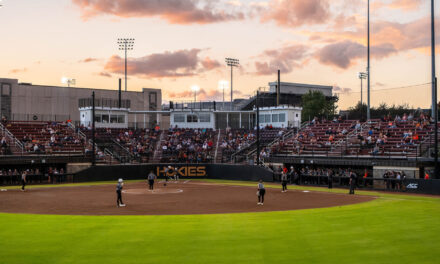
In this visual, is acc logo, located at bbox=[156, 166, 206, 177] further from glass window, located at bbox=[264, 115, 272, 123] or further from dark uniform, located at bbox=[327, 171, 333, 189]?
glass window, located at bbox=[264, 115, 272, 123]

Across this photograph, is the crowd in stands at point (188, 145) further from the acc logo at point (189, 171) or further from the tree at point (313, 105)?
the tree at point (313, 105)

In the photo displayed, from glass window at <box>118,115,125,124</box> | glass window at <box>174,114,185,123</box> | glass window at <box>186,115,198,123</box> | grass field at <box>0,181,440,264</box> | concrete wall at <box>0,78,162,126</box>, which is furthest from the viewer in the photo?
concrete wall at <box>0,78,162,126</box>

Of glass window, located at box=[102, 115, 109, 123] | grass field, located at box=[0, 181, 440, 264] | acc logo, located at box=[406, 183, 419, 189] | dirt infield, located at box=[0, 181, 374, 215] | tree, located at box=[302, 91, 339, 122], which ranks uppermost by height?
tree, located at box=[302, 91, 339, 122]

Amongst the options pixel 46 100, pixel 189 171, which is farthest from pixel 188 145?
pixel 46 100

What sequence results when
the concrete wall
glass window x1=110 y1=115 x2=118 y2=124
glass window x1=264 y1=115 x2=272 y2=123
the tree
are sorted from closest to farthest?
1. glass window x1=264 y1=115 x2=272 y2=123
2. glass window x1=110 y1=115 x2=118 y2=124
3. the concrete wall
4. the tree

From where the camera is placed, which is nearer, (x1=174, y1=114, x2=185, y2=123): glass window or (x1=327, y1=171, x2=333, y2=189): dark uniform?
(x1=327, y1=171, x2=333, y2=189): dark uniform

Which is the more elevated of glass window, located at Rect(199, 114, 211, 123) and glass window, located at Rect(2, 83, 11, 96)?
glass window, located at Rect(2, 83, 11, 96)

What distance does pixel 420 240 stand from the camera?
16688 mm

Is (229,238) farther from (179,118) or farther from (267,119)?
(179,118)

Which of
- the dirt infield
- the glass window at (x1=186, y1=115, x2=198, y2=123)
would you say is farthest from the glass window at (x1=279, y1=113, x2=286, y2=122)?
the dirt infield

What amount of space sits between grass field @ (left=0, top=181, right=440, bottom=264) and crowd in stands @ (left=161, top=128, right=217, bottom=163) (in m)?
29.7

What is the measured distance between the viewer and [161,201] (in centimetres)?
3036

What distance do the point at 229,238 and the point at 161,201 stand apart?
13690mm

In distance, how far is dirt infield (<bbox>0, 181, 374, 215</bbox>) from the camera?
85.8 ft
